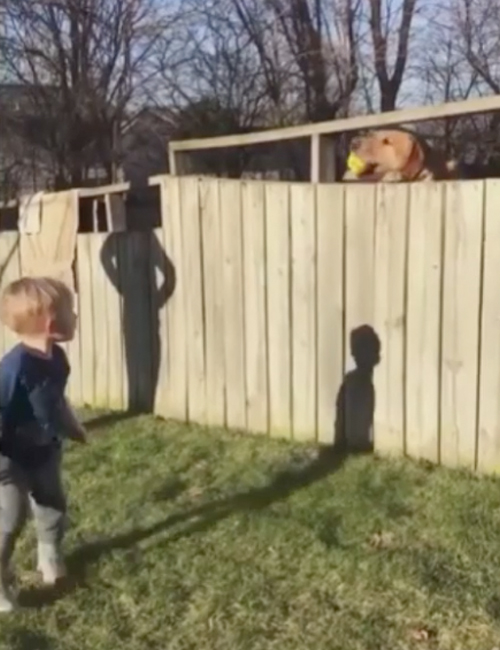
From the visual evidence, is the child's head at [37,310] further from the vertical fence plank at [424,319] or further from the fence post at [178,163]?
the fence post at [178,163]

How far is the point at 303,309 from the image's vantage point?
6125 millimetres

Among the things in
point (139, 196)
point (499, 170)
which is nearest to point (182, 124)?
point (139, 196)

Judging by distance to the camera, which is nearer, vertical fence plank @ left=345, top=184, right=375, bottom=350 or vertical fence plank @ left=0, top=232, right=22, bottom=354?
vertical fence plank @ left=345, top=184, right=375, bottom=350

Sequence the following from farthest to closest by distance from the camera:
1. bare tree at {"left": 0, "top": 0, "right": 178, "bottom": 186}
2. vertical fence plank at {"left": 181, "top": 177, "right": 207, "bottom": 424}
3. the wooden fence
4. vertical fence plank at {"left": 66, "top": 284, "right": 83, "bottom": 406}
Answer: bare tree at {"left": 0, "top": 0, "right": 178, "bottom": 186} → vertical fence plank at {"left": 66, "top": 284, "right": 83, "bottom": 406} → vertical fence plank at {"left": 181, "top": 177, "right": 207, "bottom": 424} → the wooden fence

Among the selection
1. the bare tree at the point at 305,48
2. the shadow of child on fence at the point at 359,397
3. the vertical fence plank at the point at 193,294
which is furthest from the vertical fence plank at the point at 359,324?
the bare tree at the point at 305,48

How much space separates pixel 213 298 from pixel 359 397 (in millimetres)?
1123

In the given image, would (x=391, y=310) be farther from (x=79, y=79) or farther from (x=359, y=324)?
(x=79, y=79)

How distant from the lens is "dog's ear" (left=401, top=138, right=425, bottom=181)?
613 centimetres

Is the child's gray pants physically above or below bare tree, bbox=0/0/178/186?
below

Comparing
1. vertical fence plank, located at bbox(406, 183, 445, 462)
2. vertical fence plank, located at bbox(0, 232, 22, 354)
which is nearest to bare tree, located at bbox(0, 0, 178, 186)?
vertical fence plank, located at bbox(0, 232, 22, 354)

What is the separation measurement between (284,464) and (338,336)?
0.74 m

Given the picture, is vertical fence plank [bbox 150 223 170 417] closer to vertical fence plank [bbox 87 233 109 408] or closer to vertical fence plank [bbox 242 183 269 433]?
vertical fence plank [bbox 87 233 109 408]

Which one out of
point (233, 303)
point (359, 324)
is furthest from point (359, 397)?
point (233, 303)

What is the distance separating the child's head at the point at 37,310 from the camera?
4.32 m
